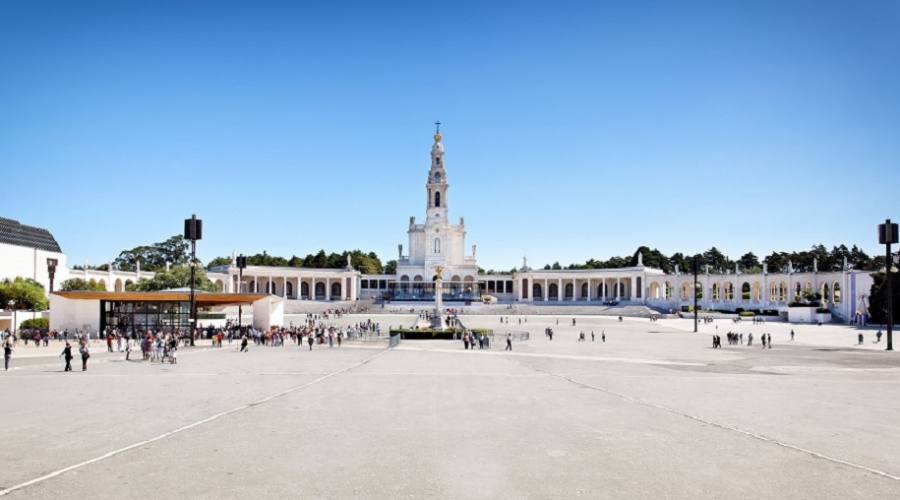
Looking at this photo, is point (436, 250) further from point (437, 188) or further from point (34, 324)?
point (34, 324)

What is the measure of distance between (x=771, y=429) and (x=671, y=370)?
47.7ft

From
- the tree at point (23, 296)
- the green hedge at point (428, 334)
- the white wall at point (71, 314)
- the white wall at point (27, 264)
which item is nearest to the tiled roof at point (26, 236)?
the white wall at point (27, 264)

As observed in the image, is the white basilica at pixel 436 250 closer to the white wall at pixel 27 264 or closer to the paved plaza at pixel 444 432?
the white wall at pixel 27 264

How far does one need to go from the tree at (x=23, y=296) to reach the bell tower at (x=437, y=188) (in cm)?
8049

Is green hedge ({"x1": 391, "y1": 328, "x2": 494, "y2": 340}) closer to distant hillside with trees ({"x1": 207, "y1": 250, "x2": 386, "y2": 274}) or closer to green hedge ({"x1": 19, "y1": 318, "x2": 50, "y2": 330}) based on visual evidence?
green hedge ({"x1": 19, "y1": 318, "x2": 50, "y2": 330})

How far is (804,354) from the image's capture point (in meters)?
39.1

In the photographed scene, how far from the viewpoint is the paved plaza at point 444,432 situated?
1066 cm

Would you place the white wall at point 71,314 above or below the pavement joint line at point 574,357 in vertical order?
above

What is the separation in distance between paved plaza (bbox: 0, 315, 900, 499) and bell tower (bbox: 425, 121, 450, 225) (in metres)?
105

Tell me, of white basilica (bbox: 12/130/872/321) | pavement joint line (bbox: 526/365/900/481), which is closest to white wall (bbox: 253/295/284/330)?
pavement joint line (bbox: 526/365/900/481)

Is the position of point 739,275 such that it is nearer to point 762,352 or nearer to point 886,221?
point 886,221

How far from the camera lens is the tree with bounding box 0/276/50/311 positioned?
2315 inches

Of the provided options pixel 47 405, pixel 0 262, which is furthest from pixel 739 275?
pixel 47 405

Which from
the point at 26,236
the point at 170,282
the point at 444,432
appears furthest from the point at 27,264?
the point at 444,432
